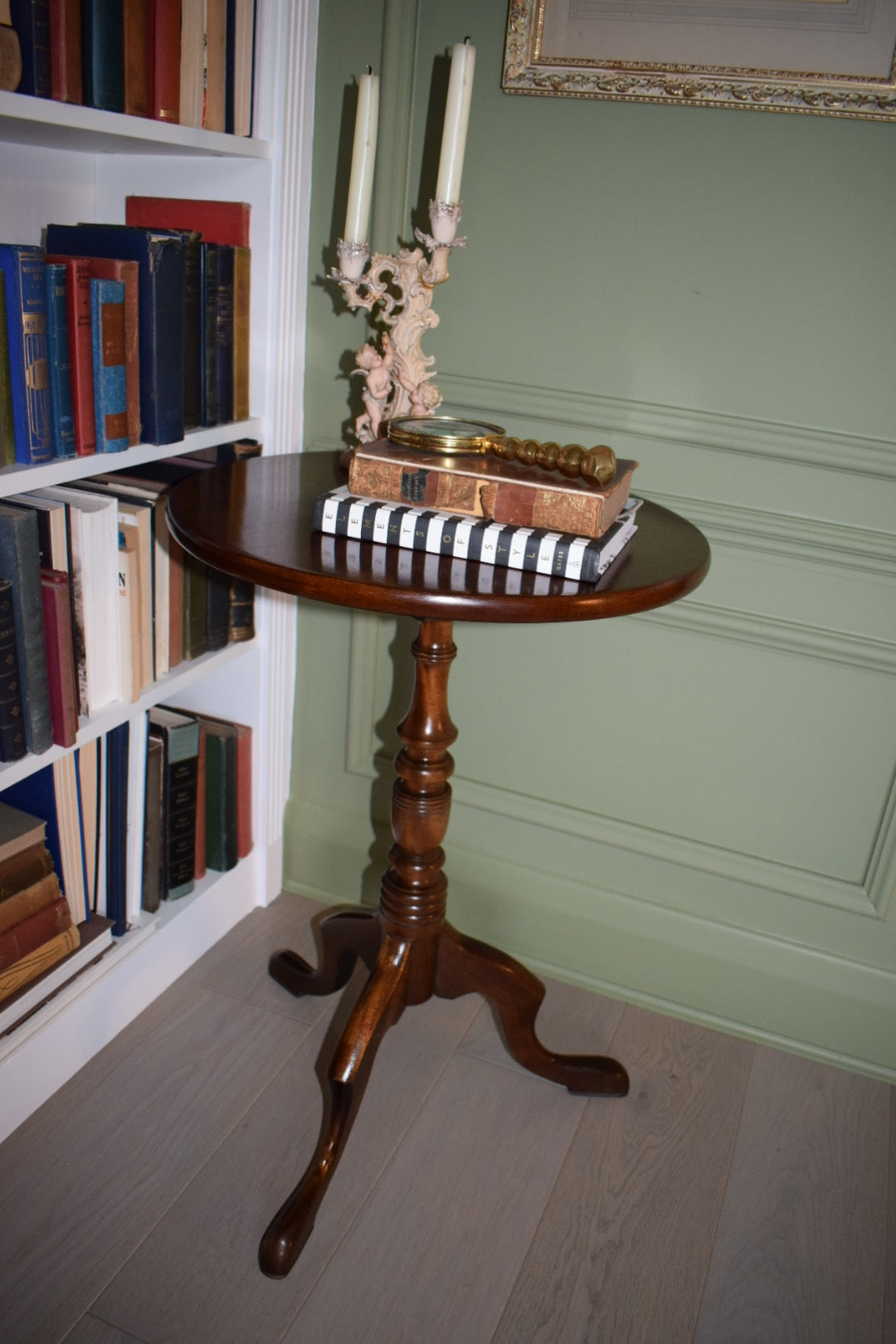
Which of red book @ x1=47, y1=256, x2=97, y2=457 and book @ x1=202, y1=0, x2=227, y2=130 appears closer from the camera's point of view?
red book @ x1=47, y1=256, x2=97, y2=457

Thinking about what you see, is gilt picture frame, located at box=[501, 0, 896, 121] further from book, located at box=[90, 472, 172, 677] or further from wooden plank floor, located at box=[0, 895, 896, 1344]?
wooden plank floor, located at box=[0, 895, 896, 1344]

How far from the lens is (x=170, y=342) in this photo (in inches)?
52.3

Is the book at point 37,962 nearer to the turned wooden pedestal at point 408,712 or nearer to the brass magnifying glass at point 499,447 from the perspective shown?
the turned wooden pedestal at point 408,712

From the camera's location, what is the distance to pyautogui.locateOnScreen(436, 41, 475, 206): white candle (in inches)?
41.5

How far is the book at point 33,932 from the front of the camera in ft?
4.51

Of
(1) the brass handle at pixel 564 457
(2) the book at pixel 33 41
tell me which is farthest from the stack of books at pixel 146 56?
(1) the brass handle at pixel 564 457

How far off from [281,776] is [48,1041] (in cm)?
62

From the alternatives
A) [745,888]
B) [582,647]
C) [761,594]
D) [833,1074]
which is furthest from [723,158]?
[833,1074]

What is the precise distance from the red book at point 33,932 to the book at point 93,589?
300 millimetres

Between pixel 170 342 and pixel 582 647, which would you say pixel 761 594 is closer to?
pixel 582 647

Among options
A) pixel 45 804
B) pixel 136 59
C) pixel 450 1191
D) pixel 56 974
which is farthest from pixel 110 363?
pixel 450 1191

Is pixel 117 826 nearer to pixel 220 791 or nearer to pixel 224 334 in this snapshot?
pixel 220 791

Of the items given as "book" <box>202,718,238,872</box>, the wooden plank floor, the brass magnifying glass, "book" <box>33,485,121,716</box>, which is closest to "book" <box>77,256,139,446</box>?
"book" <box>33,485,121,716</box>

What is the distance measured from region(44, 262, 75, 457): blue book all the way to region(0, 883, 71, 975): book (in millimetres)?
647
